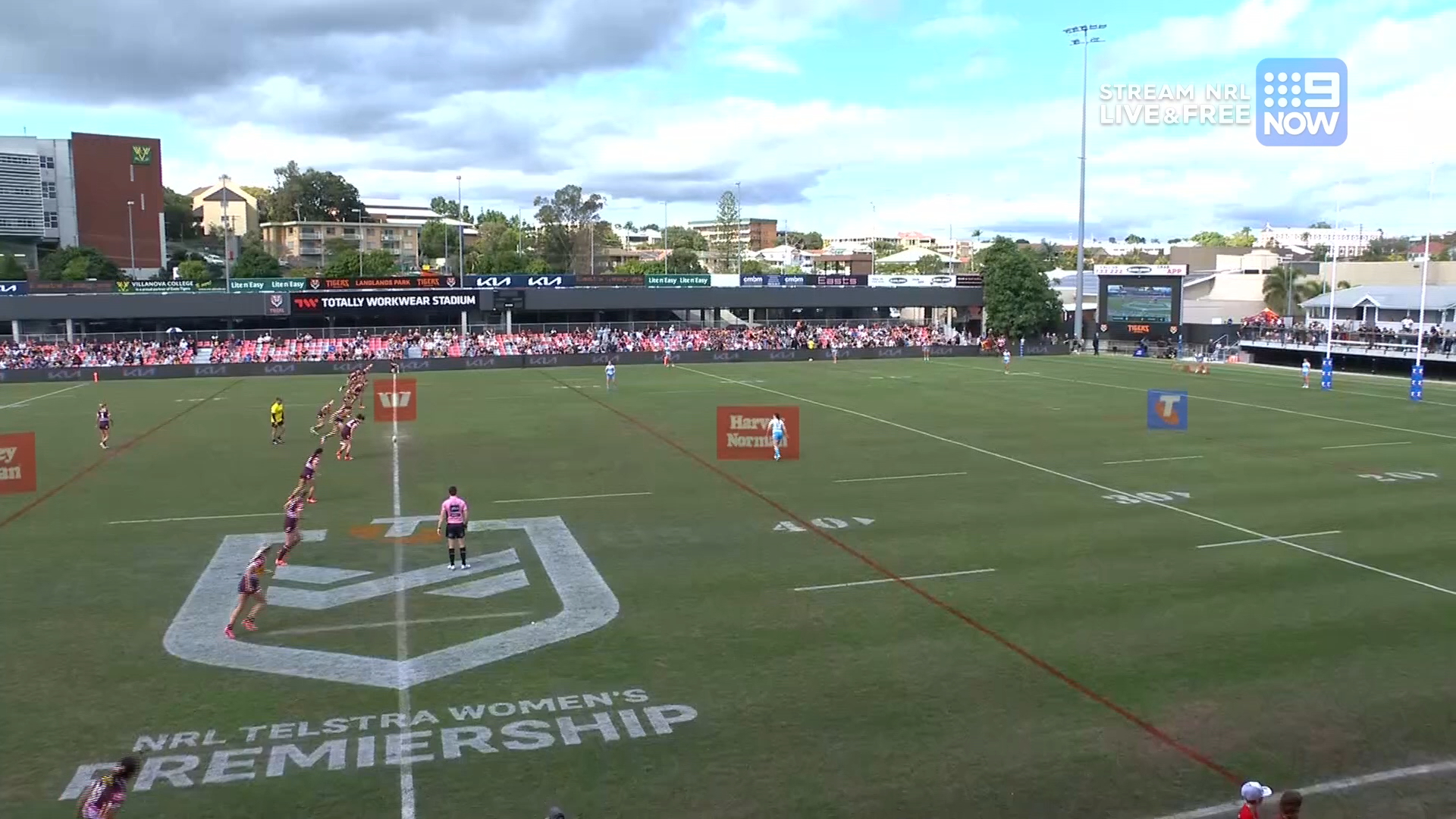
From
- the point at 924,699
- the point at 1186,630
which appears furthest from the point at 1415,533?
the point at 924,699

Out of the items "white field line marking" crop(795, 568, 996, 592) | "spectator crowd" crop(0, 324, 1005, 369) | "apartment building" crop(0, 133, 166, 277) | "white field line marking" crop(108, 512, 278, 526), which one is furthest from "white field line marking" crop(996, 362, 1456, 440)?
"apartment building" crop(0, 133, 166, 277)

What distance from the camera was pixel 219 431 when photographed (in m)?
37.8

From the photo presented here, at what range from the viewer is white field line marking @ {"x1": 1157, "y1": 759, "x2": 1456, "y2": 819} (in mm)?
9805

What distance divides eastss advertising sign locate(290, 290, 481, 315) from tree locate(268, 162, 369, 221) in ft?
309

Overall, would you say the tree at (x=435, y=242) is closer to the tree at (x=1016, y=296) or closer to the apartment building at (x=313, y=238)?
the apartment building at (x=313, y=238)

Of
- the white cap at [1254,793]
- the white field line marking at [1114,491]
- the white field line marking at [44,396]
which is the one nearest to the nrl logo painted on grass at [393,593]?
the white cap at [1254,793]

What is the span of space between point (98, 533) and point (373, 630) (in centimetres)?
995

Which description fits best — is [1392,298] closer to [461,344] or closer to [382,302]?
[461,344]

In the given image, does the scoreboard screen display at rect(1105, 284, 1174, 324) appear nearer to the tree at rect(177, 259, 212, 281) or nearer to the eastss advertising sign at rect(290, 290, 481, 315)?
the eastss advertising sign at rect(290, 290, 481, 315)

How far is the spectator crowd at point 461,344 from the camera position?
68125 millimetres

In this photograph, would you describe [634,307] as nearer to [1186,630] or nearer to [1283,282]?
[1283,282]

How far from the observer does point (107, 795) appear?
28.2 ft

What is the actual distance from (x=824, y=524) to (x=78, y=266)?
103808 millimetres

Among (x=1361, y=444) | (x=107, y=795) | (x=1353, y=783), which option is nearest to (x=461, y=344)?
(x=1361, y=444)
